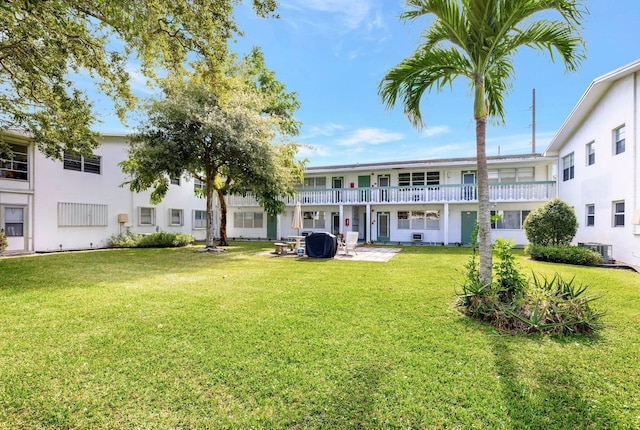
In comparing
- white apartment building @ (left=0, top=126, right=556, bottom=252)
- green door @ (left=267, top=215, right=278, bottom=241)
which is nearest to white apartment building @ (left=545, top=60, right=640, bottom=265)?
white apartment building @ (left=0, top=126, right=556, bottom=252)

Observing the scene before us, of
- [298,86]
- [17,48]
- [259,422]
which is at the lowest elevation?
[259,422]

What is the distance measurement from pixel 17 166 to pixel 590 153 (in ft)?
82.9

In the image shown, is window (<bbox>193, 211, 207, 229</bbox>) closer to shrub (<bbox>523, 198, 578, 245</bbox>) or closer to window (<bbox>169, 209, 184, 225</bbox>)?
window (<bbox>169, 209, 184, 225</bbox>)

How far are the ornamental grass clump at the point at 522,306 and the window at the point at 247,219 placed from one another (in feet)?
64.9

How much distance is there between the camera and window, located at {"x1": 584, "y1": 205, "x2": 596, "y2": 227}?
42.3 feet

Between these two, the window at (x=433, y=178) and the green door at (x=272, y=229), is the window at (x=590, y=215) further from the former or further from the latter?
the green door at (x=272, y=229)

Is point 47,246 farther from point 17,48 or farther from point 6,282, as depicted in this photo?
point 17,48

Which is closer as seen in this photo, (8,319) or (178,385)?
(178,385)

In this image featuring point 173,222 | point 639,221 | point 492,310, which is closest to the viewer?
point 492,310

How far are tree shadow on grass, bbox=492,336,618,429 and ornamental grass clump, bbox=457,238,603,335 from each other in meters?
1.04

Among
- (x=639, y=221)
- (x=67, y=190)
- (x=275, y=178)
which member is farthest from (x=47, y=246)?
(x=639, y=221)

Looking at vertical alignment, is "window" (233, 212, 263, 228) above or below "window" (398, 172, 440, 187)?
below

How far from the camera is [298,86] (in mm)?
23375

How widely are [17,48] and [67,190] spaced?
922cm
